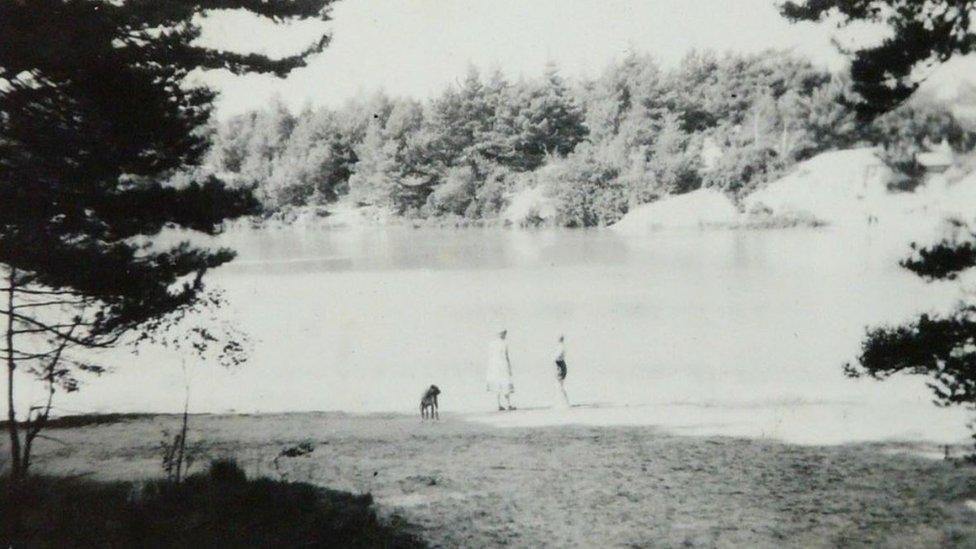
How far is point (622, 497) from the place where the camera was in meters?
9.20

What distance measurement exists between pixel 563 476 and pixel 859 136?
18.8 ft

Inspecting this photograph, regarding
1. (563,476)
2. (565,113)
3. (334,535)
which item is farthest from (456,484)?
(565,113)

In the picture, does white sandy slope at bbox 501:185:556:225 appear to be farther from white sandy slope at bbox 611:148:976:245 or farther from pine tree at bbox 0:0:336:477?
pine tree at bbox 0:0:336:477

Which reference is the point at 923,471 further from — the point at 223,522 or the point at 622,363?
the point at 622,363

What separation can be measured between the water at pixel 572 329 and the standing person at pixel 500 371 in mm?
934

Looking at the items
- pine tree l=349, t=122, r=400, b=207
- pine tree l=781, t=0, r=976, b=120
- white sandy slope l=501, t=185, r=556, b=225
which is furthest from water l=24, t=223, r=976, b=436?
pine tree l=349, t=122, r=400, b=207

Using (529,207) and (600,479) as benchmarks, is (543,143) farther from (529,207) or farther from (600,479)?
(600,479)

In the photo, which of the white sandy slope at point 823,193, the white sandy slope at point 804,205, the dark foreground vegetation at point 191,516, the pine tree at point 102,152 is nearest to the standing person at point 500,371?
the pine tree at point 102,152

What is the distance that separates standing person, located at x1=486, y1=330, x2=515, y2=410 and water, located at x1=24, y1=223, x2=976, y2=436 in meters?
0.93

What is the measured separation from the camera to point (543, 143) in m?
76.8

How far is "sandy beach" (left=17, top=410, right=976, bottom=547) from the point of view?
26.1ft

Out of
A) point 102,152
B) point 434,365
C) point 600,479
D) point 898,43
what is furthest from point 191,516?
point 434,365

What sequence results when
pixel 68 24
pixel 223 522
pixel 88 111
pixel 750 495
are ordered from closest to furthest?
pixel 223 522 < pixel 68 24 < pixel 88 111 < pixel 750 495

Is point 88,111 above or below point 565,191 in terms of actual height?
below
